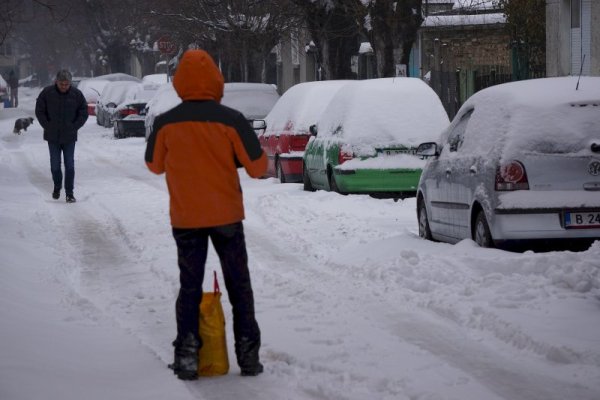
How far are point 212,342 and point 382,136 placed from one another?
10249 millimetres

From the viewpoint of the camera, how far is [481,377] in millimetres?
7094

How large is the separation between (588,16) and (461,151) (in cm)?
1217

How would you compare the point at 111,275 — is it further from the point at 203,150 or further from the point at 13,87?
the point at 13,87

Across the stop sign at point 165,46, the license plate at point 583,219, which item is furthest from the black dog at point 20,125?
the license plate at point 583,219

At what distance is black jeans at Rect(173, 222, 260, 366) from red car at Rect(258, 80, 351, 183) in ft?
43.1

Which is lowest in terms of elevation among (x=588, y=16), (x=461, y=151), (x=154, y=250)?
(x=154, y=250)

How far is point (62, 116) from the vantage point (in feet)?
62.5

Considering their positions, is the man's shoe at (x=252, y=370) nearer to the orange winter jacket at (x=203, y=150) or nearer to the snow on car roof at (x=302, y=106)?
the orange winter jacket at (x=203, y=150)

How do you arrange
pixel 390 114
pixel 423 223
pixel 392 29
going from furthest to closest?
pixel 392 29
pixel 390 114
pixel 423 223

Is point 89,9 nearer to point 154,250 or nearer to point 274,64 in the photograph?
point 274,64

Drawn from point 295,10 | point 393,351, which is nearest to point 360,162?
Result: point 393,351

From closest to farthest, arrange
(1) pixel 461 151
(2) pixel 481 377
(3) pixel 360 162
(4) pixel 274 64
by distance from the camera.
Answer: (2) pixel 481 377 → (1) pixel 461 151 → (3) pixel 360 162 → (4) pixel 274 64

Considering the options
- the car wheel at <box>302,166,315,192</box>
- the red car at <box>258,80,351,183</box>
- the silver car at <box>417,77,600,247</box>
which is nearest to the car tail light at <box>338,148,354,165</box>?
the car wheel at <box>302,166,315,192</box>

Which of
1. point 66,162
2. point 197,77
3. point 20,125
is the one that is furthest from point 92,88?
point 197,77
